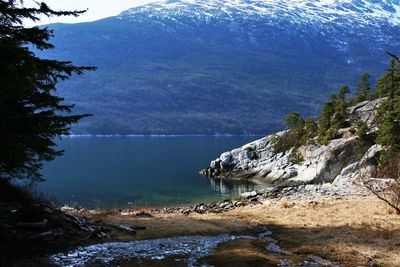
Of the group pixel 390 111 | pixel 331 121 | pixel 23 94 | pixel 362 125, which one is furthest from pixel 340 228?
pixel 331 121

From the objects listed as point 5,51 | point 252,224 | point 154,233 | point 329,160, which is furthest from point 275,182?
point 5,51

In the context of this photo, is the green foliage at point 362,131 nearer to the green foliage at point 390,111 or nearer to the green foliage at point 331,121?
the green foliage at point 390,111

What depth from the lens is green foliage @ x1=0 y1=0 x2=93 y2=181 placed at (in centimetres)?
1248

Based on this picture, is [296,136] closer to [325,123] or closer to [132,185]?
[325,123]

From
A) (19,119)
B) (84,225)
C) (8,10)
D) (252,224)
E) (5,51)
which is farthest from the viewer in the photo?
(252,224)

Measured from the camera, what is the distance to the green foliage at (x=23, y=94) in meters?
12.5

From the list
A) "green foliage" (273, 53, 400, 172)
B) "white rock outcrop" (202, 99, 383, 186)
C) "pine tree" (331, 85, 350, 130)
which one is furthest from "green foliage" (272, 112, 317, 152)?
"pine tree" (331, 85, 350, 130)

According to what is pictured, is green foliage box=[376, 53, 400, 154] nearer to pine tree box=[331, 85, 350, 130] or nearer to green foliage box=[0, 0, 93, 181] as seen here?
pine tree box=[331, 85, 350, 130]

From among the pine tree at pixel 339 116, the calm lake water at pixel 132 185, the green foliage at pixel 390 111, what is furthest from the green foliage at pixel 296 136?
the calm lake water at pixel 132 185

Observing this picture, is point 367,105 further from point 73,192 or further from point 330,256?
point 330,256

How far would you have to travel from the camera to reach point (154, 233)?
23219 millimetres

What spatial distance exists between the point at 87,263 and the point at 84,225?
5676mm

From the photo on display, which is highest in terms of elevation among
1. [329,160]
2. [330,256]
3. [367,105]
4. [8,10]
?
[367,105]

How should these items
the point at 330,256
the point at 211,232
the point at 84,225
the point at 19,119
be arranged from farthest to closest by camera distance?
1. the point at 211,232
2. the point at 84,225
3. the point at 330,256
4. the point at 19,119
